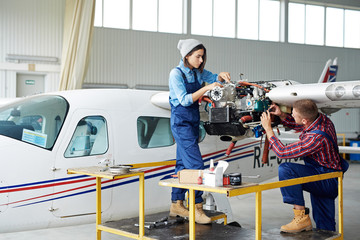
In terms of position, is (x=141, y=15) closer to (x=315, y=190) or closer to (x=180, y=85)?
(x=180, y=85)

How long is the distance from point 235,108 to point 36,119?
2117mm

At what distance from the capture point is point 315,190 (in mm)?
4176

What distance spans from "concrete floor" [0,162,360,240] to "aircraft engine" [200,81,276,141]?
1.89 meters

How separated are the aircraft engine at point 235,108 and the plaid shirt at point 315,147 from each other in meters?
0.43

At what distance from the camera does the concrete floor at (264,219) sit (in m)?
6.57

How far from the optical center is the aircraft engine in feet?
13.8

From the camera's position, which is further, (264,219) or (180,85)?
(264,219)

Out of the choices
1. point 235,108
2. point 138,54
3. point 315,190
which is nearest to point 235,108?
point 235,108

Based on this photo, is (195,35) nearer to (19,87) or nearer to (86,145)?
(19,87)

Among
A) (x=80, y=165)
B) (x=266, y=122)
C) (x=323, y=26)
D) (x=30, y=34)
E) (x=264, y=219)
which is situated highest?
(x=323, y=26)

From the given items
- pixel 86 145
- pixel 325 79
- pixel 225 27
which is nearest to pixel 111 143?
pixel 86 145

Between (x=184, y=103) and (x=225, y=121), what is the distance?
45 centimetres

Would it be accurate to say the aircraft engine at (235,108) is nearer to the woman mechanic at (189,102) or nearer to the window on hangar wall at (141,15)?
the woman mechanic at (189,102)

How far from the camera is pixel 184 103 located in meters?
4.06
